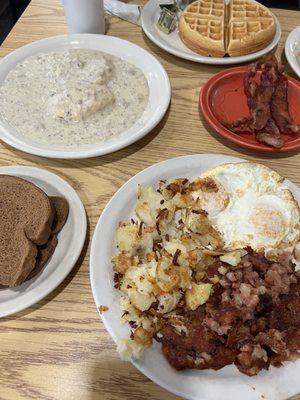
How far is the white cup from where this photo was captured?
205 centimetres

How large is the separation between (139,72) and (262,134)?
72 centimetres

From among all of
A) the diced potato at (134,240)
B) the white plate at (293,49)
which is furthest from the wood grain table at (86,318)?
the white plate at (293,49)

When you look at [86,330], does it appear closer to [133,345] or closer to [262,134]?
[133,345]

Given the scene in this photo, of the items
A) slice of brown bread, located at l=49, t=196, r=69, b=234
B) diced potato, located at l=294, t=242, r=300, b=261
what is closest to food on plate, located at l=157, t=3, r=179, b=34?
slice of brown bread, located at l=49, t=196, r=69, b=234

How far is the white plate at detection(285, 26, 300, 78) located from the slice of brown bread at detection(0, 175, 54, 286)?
1.42 metres

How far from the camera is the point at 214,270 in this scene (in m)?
1.26

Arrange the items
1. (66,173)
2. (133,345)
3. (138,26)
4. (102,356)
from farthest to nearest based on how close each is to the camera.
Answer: (138,26)
(66,173)
(102,356)
(133,345)

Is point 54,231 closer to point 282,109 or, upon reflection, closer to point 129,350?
point 129,350

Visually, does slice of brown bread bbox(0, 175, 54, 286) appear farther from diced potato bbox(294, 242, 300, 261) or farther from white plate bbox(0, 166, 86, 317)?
→ diced potato bbox(294, 242, 300, 261)

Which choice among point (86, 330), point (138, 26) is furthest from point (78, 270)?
point (138, 26)

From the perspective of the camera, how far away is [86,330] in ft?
4.15

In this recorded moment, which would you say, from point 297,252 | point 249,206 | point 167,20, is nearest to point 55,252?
point 249,206

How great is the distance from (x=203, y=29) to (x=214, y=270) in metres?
1.44

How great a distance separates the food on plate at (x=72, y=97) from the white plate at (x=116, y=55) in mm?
34
